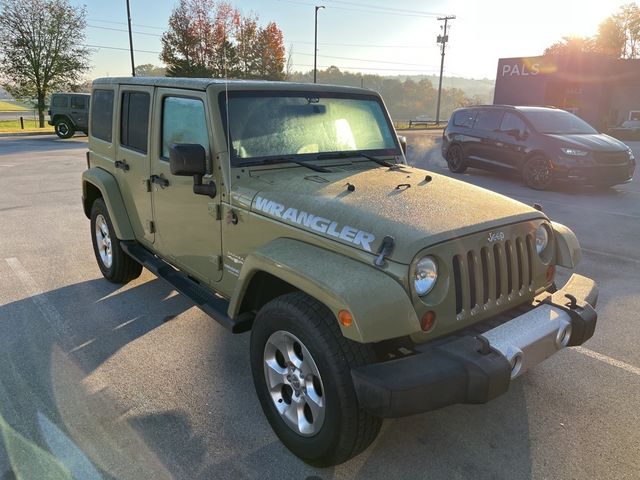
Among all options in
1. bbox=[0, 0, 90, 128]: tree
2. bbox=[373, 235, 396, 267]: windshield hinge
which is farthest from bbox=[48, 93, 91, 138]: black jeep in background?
bbox=[373, 235, 396, 267]: windshield hinge

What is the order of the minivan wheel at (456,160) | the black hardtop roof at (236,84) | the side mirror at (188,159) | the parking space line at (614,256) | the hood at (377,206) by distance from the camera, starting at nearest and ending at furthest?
the hood at (377,206), the side mirror at (188,159), the black hardtop roof at (236,84), the parking space line at (614,256), the minivan wheel at (456,160)

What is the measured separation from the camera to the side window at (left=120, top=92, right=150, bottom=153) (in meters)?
3.91

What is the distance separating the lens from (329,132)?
3520mm

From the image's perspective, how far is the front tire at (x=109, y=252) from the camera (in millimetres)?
4629

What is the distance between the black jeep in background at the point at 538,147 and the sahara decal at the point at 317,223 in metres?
8.89

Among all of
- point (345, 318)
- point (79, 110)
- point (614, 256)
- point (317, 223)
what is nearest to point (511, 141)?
point (614, 256)

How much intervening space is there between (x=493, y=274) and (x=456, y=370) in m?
0.61

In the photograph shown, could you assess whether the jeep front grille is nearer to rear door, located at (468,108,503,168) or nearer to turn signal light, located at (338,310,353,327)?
turn signal light, located at (338,310,353,327)

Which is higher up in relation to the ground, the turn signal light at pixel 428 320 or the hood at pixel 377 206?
the hood at pixel 377 206

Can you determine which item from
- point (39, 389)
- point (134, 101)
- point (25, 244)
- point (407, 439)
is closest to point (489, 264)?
point (407, 439)

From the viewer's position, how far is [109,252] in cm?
484

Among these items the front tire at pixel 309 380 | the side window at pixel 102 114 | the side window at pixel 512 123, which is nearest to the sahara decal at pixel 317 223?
the front tire at pixel 309 380

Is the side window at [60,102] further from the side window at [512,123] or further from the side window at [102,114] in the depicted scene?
the side window at [102,114]

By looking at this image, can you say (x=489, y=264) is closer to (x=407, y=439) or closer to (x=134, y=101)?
(x=407, y=439)
